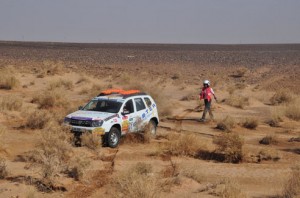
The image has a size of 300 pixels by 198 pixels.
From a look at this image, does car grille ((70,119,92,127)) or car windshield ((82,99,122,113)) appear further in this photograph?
car windshield ((82,99,122,113))

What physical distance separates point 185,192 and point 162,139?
745cm

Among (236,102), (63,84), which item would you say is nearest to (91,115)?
(236,102)

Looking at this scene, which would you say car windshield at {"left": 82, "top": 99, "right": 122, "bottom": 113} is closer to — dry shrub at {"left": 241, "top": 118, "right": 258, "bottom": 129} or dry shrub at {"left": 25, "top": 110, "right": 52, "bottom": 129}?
dry shrub at {"left": 25, "top": 110, "right": 52, "bottom": 129}

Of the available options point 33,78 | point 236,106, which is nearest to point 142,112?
point 236,106

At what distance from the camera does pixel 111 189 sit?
11.7m

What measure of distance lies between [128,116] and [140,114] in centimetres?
77

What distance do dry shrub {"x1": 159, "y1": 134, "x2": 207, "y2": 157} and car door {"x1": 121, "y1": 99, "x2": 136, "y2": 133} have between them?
1.44 m

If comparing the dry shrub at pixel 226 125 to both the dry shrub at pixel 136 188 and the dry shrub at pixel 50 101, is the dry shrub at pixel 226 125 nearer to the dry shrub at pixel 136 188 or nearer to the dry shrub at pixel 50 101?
the dry shrub at pixel 50 101

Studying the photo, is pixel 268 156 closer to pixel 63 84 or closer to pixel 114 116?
pixel 114 116

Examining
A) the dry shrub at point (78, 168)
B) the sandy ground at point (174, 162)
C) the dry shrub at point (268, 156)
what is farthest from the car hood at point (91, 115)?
the dry shrub at point (268, 156)

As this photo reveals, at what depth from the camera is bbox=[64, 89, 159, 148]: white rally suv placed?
16.4 metres

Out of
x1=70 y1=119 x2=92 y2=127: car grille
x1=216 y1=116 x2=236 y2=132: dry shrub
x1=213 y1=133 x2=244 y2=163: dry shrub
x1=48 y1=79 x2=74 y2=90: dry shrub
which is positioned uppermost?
x1=70 y1=119 x2=92 y2=127: car grille

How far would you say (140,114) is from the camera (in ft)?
59.8

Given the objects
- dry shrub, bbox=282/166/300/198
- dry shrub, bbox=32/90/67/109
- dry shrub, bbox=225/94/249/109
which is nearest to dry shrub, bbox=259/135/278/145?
dry shrub, bbox=282/166/300/198
